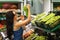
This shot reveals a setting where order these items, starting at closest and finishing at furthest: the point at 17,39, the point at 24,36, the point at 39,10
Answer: the point at 17,39, the point at 24,36, the point at 39,10

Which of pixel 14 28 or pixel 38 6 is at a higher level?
pixel 38 6

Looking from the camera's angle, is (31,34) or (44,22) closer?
(44,22)

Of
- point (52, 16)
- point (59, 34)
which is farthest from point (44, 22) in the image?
point (59, 34)

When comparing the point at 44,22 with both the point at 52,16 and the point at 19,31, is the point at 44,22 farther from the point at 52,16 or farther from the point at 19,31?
the point at 19,31

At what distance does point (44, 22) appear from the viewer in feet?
9.75

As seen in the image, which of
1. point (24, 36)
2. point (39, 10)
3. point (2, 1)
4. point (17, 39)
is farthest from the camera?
point (2, 1)

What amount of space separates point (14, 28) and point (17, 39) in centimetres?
23

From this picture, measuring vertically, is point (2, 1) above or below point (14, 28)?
above

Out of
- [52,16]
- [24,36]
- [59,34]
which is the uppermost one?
[52,16]

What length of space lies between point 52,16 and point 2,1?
354 cm

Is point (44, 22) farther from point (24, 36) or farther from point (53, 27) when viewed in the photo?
point (24, 36)

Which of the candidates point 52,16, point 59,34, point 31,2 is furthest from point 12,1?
point 59,34

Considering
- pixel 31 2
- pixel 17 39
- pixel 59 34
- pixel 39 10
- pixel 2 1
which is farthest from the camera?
pixel 2 1

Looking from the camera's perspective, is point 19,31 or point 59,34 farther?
point 19,31
